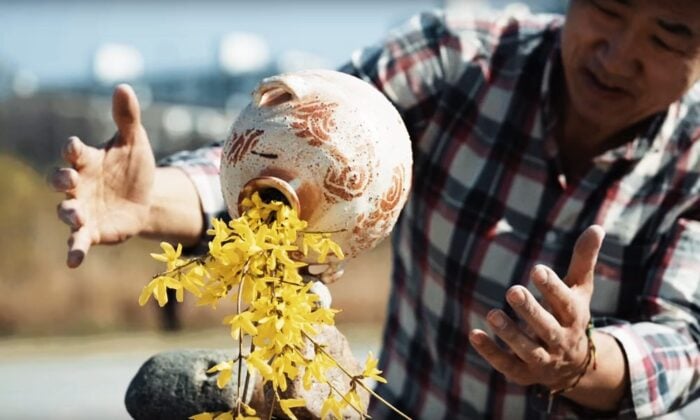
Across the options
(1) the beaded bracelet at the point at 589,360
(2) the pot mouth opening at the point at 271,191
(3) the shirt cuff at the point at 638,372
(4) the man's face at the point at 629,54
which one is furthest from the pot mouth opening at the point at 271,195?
(4) the man's face at the point at 629,54

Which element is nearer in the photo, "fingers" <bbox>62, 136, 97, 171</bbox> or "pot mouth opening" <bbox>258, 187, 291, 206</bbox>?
"pot mouth opening" <bbox>258, 187, 291, 206</bbox>

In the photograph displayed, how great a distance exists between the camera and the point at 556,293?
2.12 metres

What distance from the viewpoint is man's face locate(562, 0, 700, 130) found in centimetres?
262

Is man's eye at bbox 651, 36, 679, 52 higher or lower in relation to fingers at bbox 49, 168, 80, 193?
higher

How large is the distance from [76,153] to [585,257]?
0.91 metres

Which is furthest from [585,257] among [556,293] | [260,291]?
[260,291]

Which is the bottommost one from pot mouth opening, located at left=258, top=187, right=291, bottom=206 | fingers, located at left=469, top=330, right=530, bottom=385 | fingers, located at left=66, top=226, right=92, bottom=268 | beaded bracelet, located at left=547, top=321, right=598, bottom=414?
beaded bracelet, located at left=547, top=321, right=598, bottom=414

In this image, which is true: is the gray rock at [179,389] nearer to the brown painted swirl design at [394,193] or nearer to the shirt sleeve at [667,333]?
the brown painted swirl design at [394,193]

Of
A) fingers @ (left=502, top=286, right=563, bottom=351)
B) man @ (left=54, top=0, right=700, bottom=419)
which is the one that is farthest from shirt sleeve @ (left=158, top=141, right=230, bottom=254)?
fingers @ (left=502, top=286, right=563, bottom=351)

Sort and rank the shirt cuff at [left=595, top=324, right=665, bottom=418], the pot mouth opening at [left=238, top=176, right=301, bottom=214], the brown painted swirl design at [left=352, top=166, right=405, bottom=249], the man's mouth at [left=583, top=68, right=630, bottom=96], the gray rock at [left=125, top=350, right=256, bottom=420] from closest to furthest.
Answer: the pot mouth opening at [left=238, top=176, right=301, bottom=214] < the brown painted swirl design at [left=352, top=166, right=405, bottom=249] < the gray rock at [left=125, top=350, right=256, bottom=420] < the shirt cuff at [left=595, top=324, right=665, bottom=418] < the man's mouth at [left=583, top=68, right=630, bottom=96]

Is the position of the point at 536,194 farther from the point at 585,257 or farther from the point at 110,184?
the point at 110,184

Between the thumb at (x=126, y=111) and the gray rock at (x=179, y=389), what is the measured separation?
44 cm

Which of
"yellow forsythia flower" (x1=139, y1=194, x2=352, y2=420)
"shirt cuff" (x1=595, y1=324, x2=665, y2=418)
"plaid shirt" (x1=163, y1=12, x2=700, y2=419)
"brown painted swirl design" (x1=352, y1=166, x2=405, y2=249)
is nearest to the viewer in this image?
"yellow forsythia flower" (x1=139, y1=194, x2=352, y2=420)

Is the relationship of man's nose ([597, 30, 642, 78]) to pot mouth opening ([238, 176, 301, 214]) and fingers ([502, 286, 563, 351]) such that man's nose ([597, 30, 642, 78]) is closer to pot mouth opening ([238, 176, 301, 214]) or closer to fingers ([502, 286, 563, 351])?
fingers ([502, 286, 563, 351])
